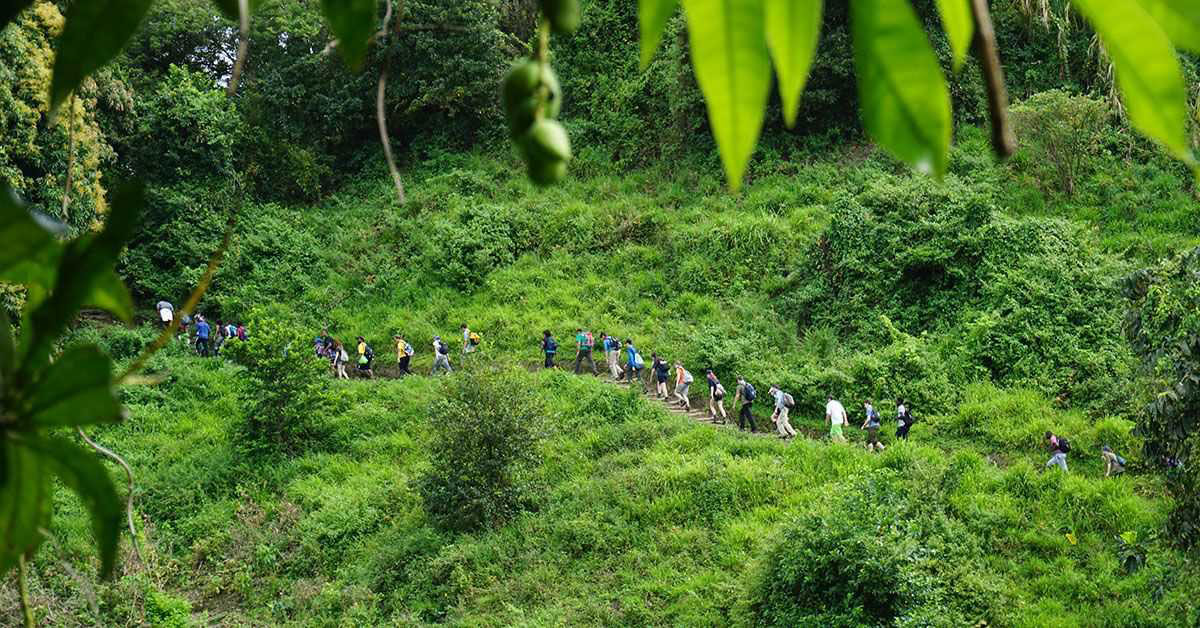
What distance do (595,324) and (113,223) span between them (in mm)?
13034

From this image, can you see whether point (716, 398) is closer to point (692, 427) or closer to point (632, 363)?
point (692, 427)

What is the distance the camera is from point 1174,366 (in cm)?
564

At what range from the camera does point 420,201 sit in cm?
1716

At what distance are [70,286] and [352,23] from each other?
0.17 meters

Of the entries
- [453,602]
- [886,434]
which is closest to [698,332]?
Result: [886,434]

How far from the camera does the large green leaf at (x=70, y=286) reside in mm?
408

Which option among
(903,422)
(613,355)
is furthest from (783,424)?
(613,355)

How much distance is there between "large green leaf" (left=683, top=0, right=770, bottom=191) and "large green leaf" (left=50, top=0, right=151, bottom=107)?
0.24 meters

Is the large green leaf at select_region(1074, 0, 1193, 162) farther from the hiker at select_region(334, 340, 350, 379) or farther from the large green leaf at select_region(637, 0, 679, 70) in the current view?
the hiker at select_region(334, 340, 350, 379)

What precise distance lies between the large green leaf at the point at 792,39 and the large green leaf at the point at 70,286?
26 centimetres

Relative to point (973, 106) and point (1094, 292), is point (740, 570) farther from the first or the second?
point (973, 106)

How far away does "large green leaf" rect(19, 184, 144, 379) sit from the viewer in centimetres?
41

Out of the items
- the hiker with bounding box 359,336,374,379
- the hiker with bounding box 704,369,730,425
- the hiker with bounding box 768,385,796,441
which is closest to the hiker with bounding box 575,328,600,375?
the hiker with bounding box 704,369,730,425

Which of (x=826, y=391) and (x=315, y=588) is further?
(x=826, y=391)
